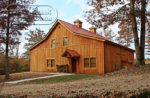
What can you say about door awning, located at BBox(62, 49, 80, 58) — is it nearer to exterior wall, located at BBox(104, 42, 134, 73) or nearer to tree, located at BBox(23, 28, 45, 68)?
exterior wall, located at BBox(104, 42, 134, 73)

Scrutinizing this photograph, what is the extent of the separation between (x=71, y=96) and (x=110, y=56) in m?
15.5

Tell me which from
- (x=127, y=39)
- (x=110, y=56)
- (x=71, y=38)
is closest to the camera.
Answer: (x=110, y=56)

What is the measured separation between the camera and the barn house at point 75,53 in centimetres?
1805

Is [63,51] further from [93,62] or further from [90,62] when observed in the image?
[93,62]

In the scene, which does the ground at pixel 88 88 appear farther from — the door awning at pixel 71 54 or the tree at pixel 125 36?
the tree at pixel 125 36

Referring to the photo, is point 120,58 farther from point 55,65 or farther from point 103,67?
point 55,65

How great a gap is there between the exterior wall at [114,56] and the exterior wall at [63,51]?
971 mm

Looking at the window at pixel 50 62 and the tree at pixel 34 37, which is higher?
the tree at pixel 34 37

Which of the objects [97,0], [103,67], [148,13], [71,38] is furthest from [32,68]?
[148,13]

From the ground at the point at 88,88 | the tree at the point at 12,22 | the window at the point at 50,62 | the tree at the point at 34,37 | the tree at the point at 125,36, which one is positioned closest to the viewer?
the ground at the point at 88,88

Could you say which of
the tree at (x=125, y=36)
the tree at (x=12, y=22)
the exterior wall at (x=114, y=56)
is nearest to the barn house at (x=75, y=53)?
the exterior wall at (x=114, y=56)

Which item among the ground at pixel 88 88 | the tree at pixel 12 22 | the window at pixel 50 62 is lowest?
the ground at pixel 88 88

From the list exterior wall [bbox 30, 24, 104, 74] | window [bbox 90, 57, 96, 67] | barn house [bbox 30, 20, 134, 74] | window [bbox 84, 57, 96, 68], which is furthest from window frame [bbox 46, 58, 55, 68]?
window [bbox 90, 57, 96, 67]

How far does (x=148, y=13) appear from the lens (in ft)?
47.2
